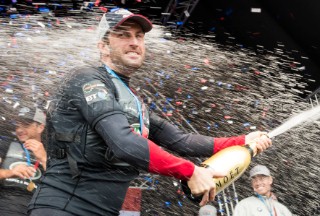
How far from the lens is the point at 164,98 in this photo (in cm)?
773

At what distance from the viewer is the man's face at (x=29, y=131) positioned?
5371 millimetres

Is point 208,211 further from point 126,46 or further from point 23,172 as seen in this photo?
point 126,46

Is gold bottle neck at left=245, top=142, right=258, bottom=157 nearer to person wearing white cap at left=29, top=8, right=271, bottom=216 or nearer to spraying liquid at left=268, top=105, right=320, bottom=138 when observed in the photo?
spraying liquid at left=268, top=105, right=320, bottom=138

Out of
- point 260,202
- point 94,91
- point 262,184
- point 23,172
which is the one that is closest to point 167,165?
point 94,91

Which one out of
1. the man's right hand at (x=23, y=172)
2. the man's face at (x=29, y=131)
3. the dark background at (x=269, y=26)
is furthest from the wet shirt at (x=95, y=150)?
the dark background at (x=269, y=26)

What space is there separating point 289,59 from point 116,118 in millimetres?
7779

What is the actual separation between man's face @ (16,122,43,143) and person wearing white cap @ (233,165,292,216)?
8.62 ft

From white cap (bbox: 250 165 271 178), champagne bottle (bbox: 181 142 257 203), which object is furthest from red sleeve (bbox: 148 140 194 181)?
white cap (bbox: 250 165 271 178)

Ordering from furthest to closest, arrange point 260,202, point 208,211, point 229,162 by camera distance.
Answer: point 208,211, point 260,202, point 229,162

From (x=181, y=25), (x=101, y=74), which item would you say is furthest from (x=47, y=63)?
(x=101, y=74)

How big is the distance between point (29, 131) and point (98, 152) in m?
2.66

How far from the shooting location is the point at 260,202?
6.54m

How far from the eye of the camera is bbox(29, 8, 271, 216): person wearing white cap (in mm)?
2777

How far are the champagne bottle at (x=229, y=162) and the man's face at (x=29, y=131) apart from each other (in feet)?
8.30
